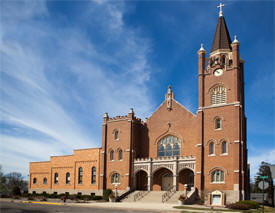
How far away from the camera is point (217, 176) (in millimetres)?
40688

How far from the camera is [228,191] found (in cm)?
3903

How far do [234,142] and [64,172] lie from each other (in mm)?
30664

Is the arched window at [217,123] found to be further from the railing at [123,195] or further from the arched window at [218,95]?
the railing at [123,195]

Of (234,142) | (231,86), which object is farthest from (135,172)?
(231,86)

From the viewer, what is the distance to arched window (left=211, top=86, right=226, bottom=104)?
4300 cm

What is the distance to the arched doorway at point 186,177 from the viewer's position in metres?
44.7

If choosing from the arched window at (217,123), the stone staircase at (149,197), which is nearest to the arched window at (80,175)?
the stone staircase at (149,197)

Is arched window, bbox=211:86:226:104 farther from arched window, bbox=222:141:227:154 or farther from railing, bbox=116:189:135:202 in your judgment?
railing, bbox=116:189:135:202

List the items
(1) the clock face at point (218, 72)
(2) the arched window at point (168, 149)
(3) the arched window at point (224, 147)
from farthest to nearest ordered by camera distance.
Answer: (2) the arched window at point (168, 149), (1) the clock face at point (218, 72), (3) the arched window at point (224, 147)

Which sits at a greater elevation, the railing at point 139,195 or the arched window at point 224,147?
the arched window at point 224,147

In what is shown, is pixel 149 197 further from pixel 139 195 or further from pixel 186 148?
pixel 186 148

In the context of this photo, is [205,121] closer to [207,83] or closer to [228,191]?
[207,83]

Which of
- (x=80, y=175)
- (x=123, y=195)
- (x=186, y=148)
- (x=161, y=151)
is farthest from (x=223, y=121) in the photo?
(x=80, y=175)

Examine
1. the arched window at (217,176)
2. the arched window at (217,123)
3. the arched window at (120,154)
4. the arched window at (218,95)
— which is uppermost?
the arched window at (218,95)
